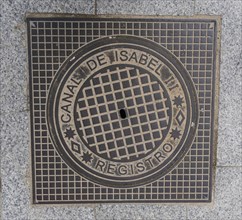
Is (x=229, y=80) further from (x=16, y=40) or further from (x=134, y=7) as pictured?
(x=16, y=40)

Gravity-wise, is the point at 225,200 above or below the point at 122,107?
below

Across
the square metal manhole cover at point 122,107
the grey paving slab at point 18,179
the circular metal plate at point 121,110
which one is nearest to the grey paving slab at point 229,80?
the square metal manhole cover at point 122,107

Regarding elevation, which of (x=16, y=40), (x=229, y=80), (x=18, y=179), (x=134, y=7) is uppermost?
(x=134, y=7)

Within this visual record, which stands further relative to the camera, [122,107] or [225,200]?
[225,200]

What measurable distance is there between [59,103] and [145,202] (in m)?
0.80

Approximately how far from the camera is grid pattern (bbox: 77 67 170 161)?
2104 mm

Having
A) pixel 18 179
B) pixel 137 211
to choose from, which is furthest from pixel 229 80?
pixel 18 179

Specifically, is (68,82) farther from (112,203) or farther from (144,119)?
(112,203)

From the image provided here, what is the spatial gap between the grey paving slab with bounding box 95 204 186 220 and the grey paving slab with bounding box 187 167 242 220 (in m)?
0.11

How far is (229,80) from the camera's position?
7.04 feet

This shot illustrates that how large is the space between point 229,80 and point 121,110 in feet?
2.22

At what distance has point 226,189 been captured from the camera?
87.1 inches

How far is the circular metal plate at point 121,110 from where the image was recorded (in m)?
2.10

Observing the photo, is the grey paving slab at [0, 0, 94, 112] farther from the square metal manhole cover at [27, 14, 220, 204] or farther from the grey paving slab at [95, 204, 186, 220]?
the grey paving slab at [95, 204, 186, 220]
